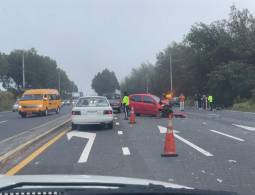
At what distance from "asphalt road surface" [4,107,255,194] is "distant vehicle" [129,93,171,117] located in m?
14.9

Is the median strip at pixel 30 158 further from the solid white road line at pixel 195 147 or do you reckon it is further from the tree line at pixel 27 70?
the tree line at pixel 27 70

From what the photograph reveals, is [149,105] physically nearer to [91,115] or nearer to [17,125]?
[17,125]

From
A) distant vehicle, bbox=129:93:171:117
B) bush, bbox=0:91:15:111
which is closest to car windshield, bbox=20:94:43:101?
distant vehicle, bbox=129:93:171:117

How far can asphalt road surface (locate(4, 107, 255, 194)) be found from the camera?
34.9 feet

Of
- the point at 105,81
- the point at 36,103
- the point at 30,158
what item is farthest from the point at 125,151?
the point at 105,81

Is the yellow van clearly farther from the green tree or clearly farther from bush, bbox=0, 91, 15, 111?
the green tree

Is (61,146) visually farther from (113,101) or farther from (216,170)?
(113,101)

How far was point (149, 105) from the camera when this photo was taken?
118 feet

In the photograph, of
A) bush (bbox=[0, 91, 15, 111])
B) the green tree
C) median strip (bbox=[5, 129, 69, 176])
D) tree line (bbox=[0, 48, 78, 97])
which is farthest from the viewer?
the green tree

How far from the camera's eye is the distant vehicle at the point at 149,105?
35406 mm

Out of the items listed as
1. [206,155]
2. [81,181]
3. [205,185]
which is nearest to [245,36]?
[206,155]

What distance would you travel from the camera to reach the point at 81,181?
3723 mm

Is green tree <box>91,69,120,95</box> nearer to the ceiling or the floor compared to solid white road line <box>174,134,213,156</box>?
nearer to the ceiling

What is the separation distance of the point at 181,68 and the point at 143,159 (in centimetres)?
7930
